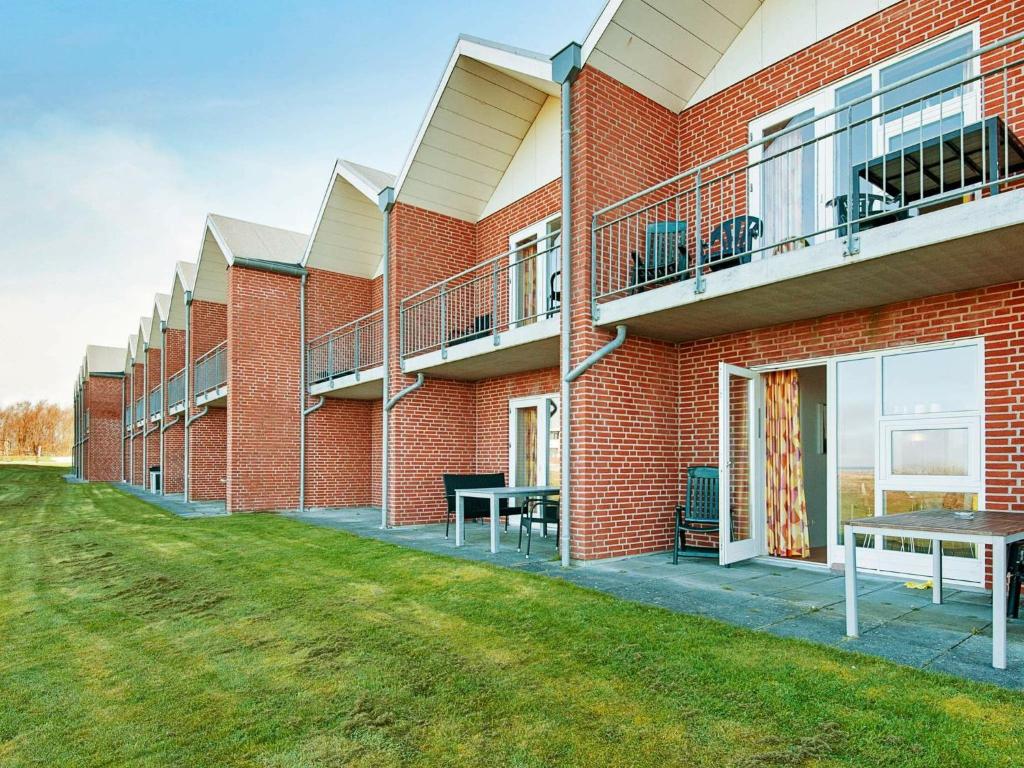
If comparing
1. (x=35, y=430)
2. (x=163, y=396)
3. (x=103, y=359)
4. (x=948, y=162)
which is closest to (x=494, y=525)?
(x=948, y=162)

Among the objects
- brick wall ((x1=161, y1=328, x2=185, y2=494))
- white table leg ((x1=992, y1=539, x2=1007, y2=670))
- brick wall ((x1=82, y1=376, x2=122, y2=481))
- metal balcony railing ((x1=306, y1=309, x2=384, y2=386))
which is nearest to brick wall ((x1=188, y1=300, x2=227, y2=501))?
brick wall ((x1=161, y1=328, x2=185, y2=494))

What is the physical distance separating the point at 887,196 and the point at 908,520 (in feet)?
10.0

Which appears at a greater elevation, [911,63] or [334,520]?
[911,63]

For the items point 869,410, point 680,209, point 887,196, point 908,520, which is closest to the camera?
point 908,520

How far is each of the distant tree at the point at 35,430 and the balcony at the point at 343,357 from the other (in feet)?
234

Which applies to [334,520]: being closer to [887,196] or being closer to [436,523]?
[436,523]

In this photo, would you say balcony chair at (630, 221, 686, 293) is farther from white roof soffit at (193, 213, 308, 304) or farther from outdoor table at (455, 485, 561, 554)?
white roof soffit at (193, 213, 308, 304)

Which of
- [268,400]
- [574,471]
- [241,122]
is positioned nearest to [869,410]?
[574,471]

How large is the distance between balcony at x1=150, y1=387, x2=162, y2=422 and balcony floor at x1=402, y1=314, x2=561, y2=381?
16.6 meters

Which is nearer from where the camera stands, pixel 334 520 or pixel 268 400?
pixel 334 520

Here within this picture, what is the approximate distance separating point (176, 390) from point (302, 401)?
8.91 metres

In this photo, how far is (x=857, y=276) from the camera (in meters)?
5.68

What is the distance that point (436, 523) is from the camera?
11711mm

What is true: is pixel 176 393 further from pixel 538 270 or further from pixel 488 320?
pixel 538 270
